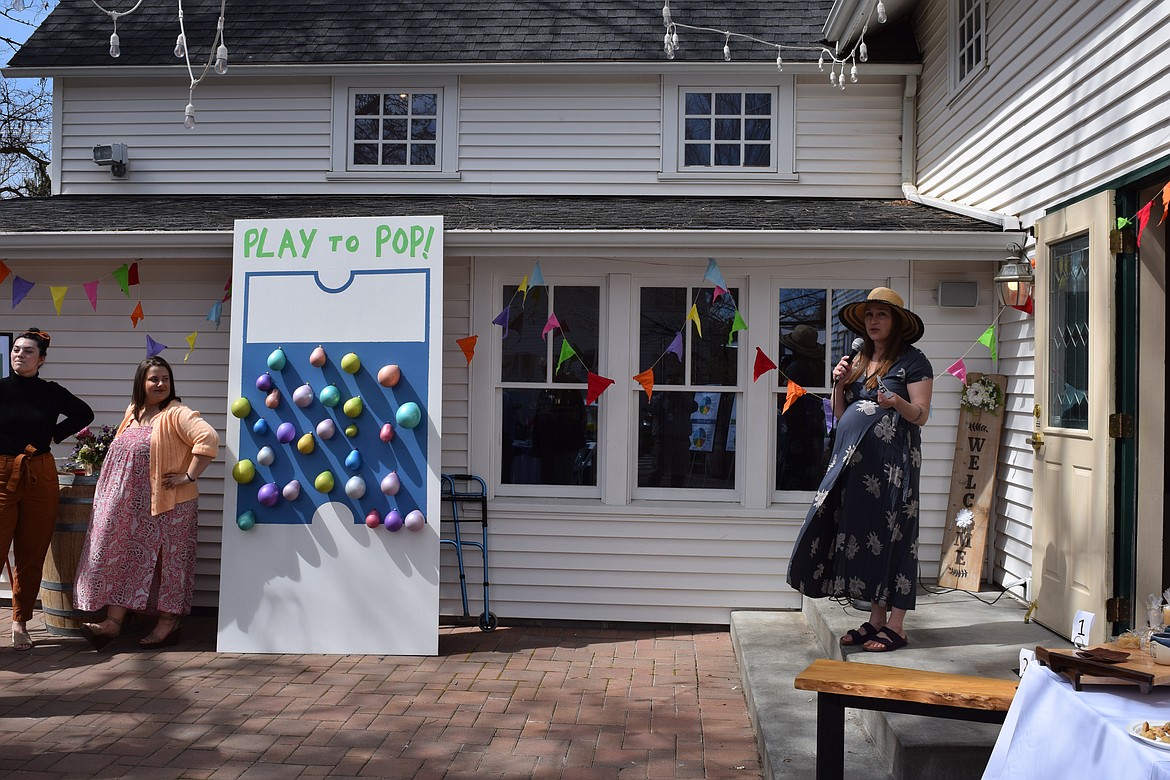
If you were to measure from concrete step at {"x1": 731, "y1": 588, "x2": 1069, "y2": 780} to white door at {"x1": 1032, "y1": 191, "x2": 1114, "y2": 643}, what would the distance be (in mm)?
330

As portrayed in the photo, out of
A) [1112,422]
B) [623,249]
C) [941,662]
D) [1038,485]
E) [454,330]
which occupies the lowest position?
[941,662]

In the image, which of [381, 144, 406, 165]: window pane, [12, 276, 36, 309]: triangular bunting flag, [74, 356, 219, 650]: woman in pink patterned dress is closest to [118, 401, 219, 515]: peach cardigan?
[74, 356, 219, 650]: woman in pink patterned dress

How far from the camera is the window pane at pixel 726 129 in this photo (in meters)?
8.32

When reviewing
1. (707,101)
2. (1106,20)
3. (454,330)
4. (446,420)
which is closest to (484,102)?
(707,101)

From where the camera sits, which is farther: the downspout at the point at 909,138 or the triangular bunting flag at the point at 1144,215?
the downspout at the point at 909,138

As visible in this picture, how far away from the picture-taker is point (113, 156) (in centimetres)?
855

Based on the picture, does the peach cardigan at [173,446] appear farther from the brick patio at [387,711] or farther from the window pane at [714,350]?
the window pane at [714,350]

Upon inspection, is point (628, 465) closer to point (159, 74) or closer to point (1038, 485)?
point (1038, 485)

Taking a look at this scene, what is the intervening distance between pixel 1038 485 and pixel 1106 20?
2457 mm

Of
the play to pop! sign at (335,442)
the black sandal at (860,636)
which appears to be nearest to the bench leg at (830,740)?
the black sandal at (860,636)

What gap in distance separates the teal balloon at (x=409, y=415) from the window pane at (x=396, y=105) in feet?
11.4

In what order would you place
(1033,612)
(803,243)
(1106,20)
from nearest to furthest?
(1106,20)
(1033,612)
(803,243)

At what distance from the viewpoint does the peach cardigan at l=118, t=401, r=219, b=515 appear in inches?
238

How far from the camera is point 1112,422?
476 centimetres
